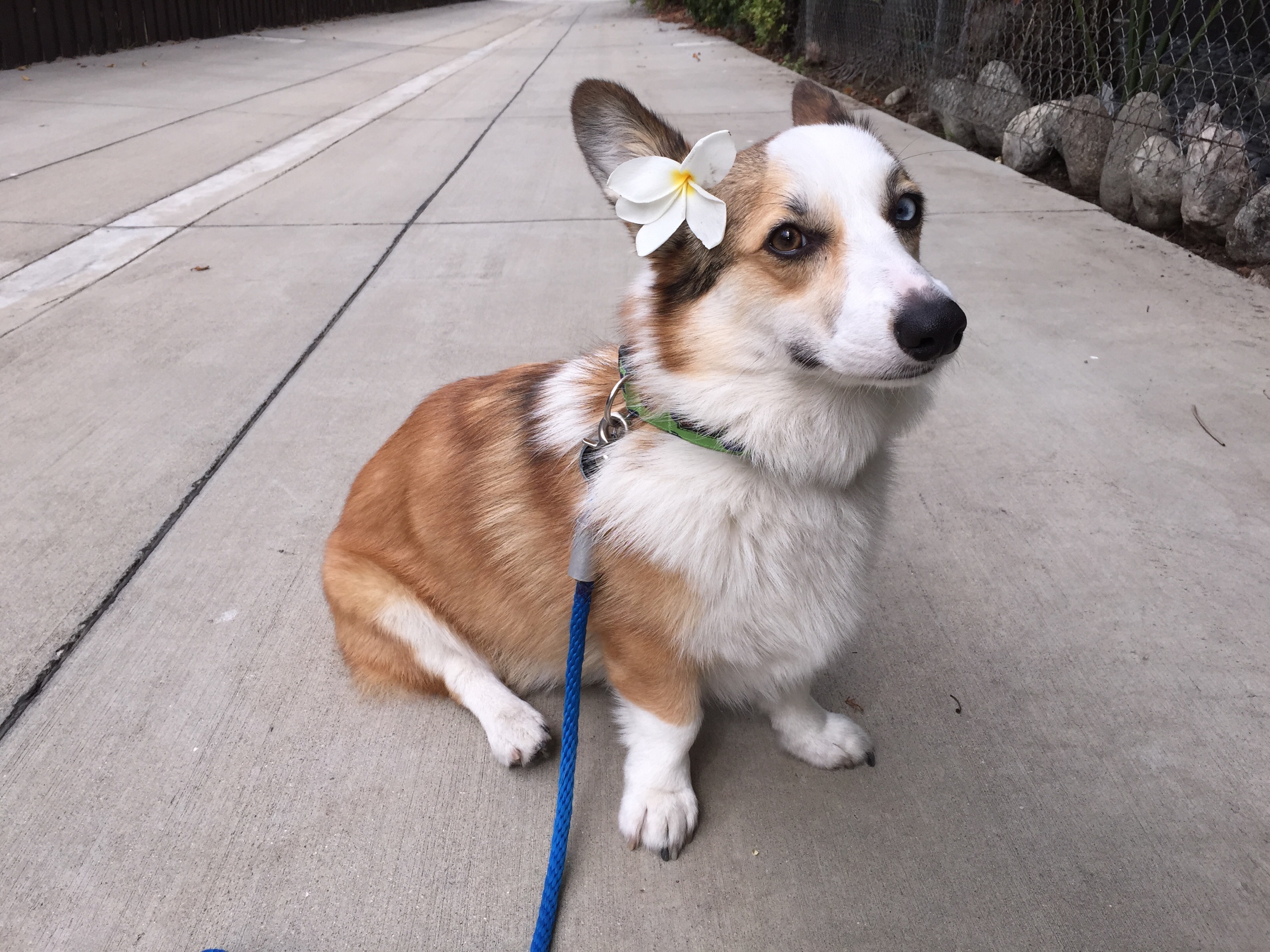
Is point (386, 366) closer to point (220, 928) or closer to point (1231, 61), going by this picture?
point (220, 928)

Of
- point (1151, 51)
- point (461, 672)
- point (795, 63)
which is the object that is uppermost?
point (795, 63)

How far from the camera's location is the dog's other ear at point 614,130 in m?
1.71

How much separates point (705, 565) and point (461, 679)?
0.78m

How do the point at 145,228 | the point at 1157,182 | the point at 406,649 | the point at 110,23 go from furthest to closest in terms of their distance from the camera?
the point at 110,23
the point at 145,228
the point at 1157,182
the point at 406,649

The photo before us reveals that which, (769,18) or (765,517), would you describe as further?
(769,18)

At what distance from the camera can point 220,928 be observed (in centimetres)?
165

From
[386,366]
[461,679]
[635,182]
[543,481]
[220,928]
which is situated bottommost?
[220,928]

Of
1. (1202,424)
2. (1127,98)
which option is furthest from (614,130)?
(1127,98)

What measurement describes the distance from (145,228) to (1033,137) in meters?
6.01

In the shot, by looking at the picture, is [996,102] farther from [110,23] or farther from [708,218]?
[110,23]

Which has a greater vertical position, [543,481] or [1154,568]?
[543,481]

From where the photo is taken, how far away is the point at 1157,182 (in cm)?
479

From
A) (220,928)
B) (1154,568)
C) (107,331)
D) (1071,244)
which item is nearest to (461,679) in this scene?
(220,928)

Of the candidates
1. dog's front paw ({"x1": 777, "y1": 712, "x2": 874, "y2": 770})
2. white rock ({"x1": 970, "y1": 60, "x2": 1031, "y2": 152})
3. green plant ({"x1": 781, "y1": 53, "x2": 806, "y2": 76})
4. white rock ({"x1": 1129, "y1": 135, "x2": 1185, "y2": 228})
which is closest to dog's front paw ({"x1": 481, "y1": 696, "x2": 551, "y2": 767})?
dog's front paw ({"x1": 777, "y1": 712, "x2": 874, "y2": 770})
